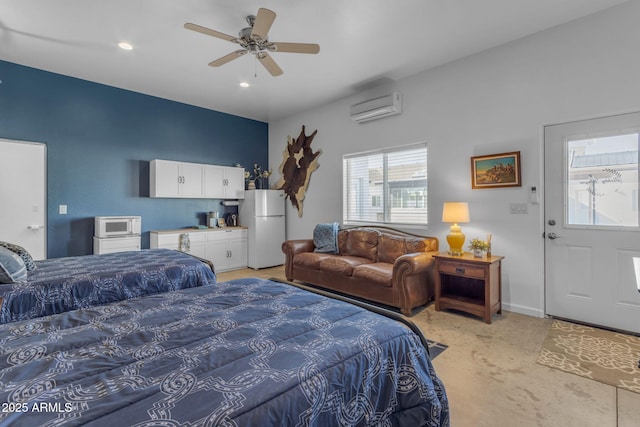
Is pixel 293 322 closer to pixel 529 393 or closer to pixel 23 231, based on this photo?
pixel 529 393

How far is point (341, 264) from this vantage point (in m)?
4.12

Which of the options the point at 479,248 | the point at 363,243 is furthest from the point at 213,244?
the point at 479,248

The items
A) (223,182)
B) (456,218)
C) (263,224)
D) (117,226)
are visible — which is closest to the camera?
(456,218)

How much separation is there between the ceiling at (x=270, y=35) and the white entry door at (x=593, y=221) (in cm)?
124

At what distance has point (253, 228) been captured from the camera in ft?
19.2

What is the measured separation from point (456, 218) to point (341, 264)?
1.53 metres

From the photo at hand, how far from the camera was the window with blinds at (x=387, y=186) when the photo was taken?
14.3 ft

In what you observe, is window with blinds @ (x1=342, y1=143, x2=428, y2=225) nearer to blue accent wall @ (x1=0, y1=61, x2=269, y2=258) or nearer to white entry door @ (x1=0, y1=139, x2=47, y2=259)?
blue accent wall @ (x1=0, y1=61, x2=269, y2=258)

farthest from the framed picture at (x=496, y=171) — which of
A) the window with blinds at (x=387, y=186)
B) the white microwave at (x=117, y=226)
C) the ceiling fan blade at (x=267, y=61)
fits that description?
the white microwave at (x=117, y=226)

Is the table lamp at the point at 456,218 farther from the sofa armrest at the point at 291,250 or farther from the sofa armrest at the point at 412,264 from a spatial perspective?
the sofa armrest at the point at 291,250

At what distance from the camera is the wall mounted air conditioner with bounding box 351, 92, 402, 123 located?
14.4 ft

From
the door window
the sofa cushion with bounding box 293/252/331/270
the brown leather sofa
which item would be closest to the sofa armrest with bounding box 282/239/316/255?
the brown leather sofa

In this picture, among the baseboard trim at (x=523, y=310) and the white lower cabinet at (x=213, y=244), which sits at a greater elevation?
the white lower cabinet at (x=213, y=244)

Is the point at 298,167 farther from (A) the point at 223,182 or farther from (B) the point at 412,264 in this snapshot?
(B) the point at 412,264
